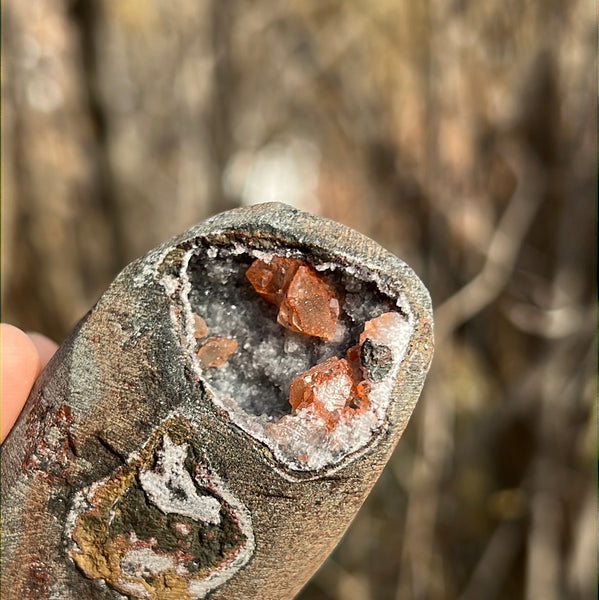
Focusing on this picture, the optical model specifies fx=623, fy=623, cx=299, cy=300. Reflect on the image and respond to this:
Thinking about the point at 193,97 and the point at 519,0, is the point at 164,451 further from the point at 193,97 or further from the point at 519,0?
the point at 519,0

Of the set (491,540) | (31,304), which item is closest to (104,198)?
(31,304)

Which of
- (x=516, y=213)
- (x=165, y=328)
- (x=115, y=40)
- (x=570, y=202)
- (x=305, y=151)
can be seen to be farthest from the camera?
(x=305, y=151)

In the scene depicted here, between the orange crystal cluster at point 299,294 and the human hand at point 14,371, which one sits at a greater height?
the orange crystal cluster at point 299,294

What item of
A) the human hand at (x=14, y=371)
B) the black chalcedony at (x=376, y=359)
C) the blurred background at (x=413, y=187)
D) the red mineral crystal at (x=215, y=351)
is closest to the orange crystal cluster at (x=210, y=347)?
the red mineral crystal at (x=215, y=351)

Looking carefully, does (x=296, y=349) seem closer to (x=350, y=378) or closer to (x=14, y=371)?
(x=350, y=378)

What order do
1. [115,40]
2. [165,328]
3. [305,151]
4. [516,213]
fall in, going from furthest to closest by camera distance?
[305,151] → [115,40] → [516,213] → [165,328]

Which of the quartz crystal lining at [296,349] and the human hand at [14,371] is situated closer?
the quartz crystal lining at [296,349]

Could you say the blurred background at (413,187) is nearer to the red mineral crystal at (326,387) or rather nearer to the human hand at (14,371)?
the human hand at (14,371)

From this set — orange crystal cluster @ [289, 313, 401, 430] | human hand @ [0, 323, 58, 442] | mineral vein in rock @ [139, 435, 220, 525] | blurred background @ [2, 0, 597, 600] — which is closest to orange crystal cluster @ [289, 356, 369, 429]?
orange crystal cluster @ [289, 313, 401, 430]

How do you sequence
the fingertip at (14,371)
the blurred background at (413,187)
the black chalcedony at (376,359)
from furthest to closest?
1. the blurred background at (413,187)
2. the fingertip at (14,371)
3. the black chalcedony at (376,359)

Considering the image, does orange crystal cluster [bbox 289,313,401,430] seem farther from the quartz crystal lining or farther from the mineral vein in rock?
the mineral vein in rock
